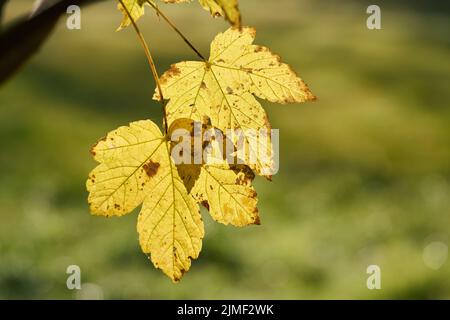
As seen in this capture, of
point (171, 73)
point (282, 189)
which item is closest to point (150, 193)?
point (171, 73)

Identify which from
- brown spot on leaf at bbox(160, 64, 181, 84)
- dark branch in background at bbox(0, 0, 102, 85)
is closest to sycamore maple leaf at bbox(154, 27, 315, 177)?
brown spot on leaf at bbox(160, 64, 181, 84)

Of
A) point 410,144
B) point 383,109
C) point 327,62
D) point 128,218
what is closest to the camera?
point 128,218

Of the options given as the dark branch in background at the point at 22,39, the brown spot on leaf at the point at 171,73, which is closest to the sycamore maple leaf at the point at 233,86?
the brown spot on leaf at the point at 171,73

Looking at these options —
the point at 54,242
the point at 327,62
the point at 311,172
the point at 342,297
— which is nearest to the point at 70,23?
the point at 342,297

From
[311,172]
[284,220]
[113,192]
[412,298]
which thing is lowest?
[113,192]

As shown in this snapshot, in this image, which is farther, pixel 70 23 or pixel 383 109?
pixel 383 109

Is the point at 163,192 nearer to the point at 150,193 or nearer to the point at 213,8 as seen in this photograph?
the point at 150,193

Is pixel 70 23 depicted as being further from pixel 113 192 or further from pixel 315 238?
pixel 315 238
